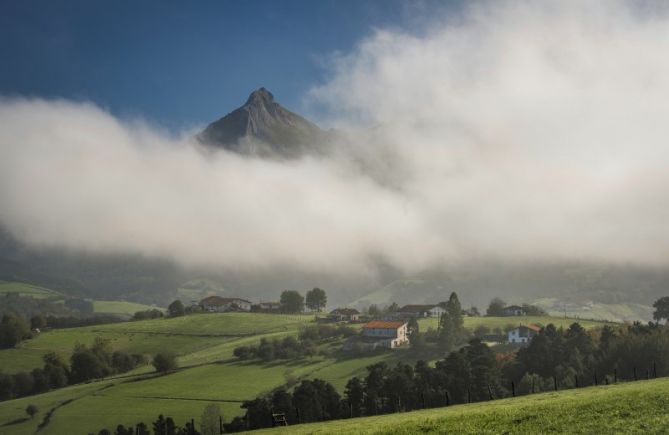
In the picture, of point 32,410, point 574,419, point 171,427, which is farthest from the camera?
point 32,410

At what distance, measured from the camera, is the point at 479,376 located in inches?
4988

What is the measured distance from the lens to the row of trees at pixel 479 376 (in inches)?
4653

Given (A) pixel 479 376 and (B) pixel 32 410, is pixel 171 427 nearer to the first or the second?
(B) pixel 32 410

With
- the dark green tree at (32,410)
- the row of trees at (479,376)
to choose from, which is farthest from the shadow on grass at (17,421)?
the row of trees at (479,376)

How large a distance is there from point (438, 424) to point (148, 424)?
406 feet

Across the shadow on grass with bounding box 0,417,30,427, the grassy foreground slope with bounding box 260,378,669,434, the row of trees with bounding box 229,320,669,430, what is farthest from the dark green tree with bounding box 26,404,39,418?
the grassy foreground slope with bounding box 260,378,669,434

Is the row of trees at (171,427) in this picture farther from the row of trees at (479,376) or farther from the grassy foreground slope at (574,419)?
the grassy foreground slope at (574,419)

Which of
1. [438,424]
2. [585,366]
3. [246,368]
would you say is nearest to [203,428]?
[246,368]

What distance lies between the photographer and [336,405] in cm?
12000

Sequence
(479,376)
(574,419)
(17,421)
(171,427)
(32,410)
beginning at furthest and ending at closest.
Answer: (32,410) → (17,421) → (171,427) → (479,376) → (574,419)

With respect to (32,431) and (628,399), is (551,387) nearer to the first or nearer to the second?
(628,399)

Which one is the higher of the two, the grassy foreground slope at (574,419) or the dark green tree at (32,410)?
the grassy foreground slope at (574,419)

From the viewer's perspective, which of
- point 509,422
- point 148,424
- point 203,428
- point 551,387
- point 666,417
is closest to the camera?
point 666,417

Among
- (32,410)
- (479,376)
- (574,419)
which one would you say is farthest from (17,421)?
(574,419)
